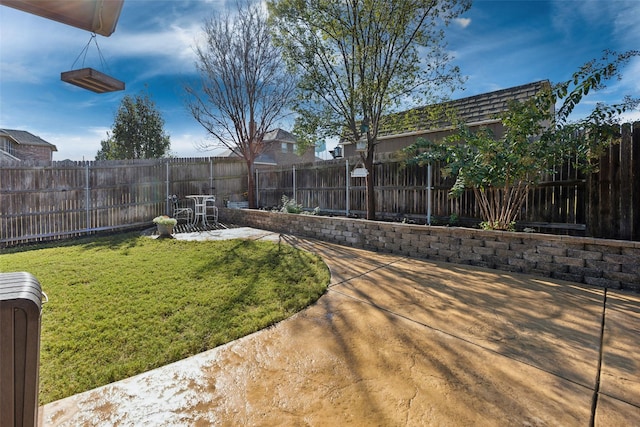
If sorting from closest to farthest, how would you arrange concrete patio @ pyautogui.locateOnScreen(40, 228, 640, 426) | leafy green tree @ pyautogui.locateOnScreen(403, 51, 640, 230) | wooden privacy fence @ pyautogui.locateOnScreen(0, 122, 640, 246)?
concrete patio @ pyautogui.locateOnScreen(40, 228, 640, 426) → leafy green tree @ pyautogui.locateOnScreen(403, 51, 640, 230) → wooden privacy fence @ pyautogui.locateOnScreen(0, 122, 640, 246)

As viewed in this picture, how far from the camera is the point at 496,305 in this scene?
3.24 metres

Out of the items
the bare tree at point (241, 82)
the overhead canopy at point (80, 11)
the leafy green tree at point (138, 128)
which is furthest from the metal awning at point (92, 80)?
the leafy green tree at point (138, 128)

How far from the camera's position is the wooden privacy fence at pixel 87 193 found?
24.4 ft

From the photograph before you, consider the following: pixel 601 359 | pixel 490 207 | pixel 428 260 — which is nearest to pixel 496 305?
Answer: pixel 601 359

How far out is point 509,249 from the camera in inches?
179

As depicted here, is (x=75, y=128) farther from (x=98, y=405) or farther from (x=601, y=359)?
(x=601, y=359)

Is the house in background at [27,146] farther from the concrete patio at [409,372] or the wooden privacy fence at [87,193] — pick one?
the concrete patio at [409,372]

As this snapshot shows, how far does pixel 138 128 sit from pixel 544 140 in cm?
1920

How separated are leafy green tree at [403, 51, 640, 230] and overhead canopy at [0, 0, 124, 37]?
4.89 m

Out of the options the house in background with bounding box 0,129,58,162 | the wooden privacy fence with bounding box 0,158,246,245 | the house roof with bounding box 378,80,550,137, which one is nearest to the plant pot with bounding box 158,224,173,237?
the wooden privacy fence with bounding box 0,158,246,245

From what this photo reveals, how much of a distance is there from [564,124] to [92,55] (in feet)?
21.3

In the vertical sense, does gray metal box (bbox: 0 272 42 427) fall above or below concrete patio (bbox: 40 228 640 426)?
above

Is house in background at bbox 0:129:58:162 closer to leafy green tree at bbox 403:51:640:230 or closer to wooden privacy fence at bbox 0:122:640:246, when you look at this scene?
wooden privacy fence at bbox 0:122:640:246

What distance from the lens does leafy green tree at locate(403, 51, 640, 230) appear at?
161 inches
